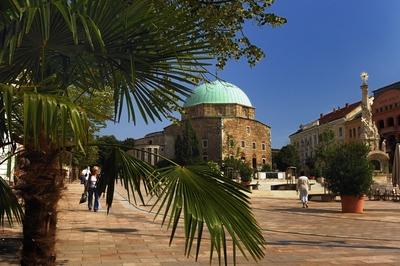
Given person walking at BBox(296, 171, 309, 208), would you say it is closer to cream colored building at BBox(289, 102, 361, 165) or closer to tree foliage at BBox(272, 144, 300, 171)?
cream colored building at BBox(289, 102, 361, 165)

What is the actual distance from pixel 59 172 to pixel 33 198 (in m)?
0.31

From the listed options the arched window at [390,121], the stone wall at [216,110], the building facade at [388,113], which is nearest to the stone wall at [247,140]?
the stone wall at [216,110]

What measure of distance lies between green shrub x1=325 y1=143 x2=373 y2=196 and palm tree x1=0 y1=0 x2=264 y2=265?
1410 cm

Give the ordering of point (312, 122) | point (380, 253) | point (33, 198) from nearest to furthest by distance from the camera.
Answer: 1. point (33, 198)
2. point (380, 253)
3. point (312, 122)

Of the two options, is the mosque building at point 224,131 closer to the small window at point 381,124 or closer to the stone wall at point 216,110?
the stone wall at point 216,110

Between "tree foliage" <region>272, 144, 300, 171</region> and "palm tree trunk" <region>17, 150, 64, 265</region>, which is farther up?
"tree foliage" <region>272, 144, 300, 171</region>

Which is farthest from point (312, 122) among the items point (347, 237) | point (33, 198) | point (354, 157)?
point (33, 198)

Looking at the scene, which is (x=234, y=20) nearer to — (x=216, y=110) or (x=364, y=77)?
(x=364, y=77)

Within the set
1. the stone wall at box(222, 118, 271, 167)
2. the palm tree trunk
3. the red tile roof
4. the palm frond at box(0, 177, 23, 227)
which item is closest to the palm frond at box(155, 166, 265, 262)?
the palm tree trunk

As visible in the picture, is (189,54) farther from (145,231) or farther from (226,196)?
(145,231)

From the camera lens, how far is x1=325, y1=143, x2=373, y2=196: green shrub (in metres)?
18.0

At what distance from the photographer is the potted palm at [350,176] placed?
18.0 meters

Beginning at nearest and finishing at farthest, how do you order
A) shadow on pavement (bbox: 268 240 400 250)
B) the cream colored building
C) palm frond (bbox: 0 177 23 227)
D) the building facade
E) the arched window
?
palm frond (bbox: 0 177 23 227)
shadow on pavement (bbox: 268 240 400 250)
the building facade
the arched window
the cream colored building

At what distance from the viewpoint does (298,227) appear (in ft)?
42.2
